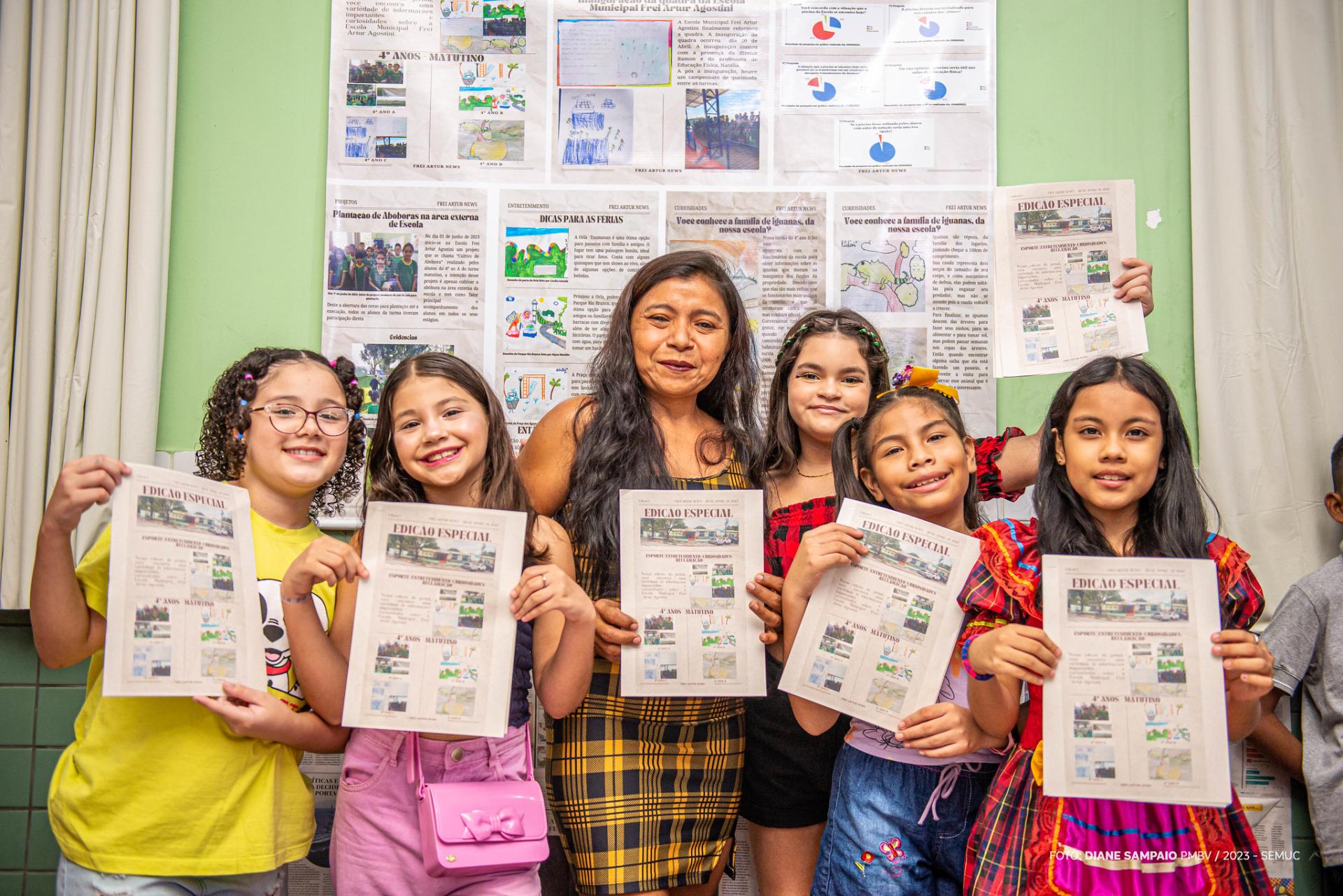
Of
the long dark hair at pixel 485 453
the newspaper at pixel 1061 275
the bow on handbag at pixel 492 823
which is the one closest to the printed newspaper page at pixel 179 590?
the long dark hair at pixel 485 453

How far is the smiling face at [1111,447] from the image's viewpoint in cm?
187

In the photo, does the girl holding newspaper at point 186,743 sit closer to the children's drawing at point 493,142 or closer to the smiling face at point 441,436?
the smiling face at point 441,436

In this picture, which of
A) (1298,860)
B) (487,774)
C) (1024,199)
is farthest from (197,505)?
(1298,860)

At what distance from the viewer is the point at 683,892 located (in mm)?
2275

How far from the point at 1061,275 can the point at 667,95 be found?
4.61ft

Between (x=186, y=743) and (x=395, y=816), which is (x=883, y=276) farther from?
(x=186, y=743)

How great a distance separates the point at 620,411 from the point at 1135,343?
126 cm

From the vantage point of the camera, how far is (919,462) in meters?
2.03

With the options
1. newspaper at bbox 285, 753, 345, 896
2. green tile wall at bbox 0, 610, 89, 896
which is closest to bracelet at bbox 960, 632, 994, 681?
newspaper at bbox 285, 753, 345, 896

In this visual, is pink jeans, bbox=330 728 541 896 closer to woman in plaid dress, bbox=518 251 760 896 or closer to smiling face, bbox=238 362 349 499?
woman in plaid dress, bbox=518 251 760 896

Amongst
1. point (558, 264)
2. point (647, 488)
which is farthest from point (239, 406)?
point (558, 264)

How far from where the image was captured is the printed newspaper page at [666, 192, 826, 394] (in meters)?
3.06

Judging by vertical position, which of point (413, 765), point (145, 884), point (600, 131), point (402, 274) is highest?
point (600, 131)

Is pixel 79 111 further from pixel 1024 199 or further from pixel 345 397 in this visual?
pixel 1024 199
